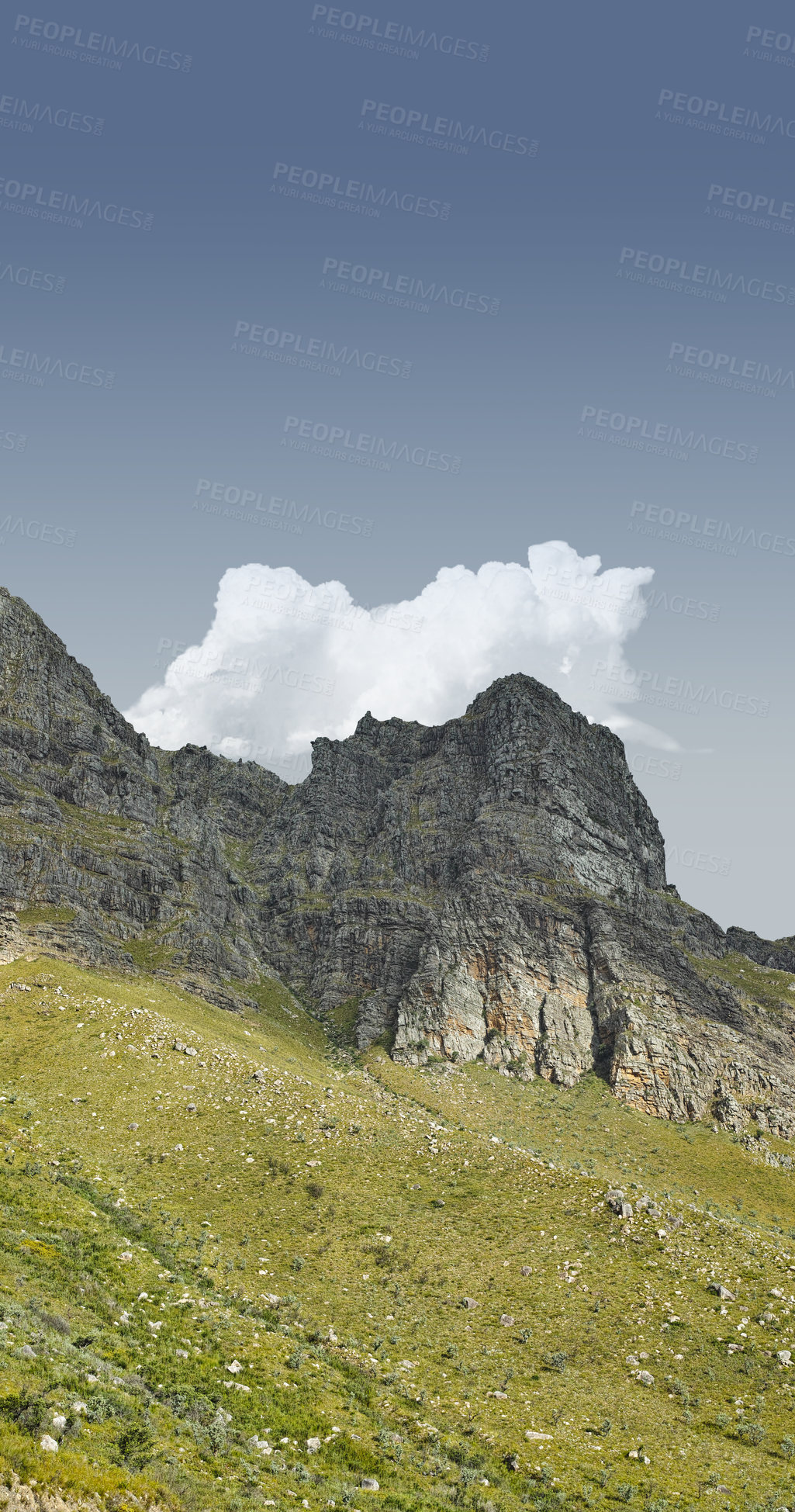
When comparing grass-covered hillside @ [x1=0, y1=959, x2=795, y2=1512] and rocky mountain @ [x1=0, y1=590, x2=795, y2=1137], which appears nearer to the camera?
grass-covered hillside @ [x1=0, y1=959, x2=795, y2=1512]

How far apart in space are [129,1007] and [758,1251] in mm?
51918

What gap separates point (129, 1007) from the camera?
6706cm

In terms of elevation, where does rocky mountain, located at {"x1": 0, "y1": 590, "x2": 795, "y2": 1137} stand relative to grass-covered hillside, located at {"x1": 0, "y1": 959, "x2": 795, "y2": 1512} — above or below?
above

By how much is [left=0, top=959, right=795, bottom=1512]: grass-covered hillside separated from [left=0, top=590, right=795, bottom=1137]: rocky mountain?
3685 cm

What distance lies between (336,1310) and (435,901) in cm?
9162

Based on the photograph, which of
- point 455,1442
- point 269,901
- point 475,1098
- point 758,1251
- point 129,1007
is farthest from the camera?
point 269,901

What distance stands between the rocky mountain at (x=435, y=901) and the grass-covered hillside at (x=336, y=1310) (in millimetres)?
36850

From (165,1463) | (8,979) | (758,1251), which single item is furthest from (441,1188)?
(8,979)

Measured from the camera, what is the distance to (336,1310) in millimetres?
33594

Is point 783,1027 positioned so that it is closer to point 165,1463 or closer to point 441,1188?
point 441,1188

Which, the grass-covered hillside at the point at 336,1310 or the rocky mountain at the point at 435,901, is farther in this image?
the rocky mountain at the point at 435,901

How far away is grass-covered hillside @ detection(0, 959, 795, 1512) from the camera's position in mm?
20516

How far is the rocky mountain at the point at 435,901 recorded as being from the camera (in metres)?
Result: 94.3

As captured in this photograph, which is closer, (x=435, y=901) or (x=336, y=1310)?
(x=336, y=1310)
